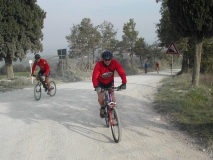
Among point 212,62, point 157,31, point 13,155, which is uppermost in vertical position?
point 157,31

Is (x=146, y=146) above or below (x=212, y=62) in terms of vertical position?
below

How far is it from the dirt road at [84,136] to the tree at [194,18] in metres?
4.94

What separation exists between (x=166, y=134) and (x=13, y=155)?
3.45m

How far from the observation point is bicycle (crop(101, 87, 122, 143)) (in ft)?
15.8

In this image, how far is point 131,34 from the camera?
40.8m

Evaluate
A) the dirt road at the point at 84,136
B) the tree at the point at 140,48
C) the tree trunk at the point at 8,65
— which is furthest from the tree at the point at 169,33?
the tree at the point at 140,48

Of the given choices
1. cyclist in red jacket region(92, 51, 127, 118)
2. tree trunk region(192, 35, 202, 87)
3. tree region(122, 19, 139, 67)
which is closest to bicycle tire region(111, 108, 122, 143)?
cyclist in red jacket region(92, 51, 127, 118)

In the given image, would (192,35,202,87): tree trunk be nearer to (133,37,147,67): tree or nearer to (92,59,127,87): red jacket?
(92,59,127,87): red jacket

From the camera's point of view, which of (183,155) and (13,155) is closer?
(183,155)

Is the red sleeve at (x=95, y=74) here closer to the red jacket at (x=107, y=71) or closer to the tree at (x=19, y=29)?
the red jacket at (x=107, y=71)

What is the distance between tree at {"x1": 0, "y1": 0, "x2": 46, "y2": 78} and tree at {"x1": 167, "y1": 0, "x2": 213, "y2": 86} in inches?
554

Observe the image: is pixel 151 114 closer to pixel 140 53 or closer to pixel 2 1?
pixel 2 1

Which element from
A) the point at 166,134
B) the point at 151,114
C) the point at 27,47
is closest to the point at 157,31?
the point at 27,47

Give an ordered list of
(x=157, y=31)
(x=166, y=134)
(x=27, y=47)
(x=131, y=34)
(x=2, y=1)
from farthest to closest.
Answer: (x=131, y=34) < (x=157, y=31) < (x=27, y=47) < (x=2, y=1) < (x=166, y=134)
